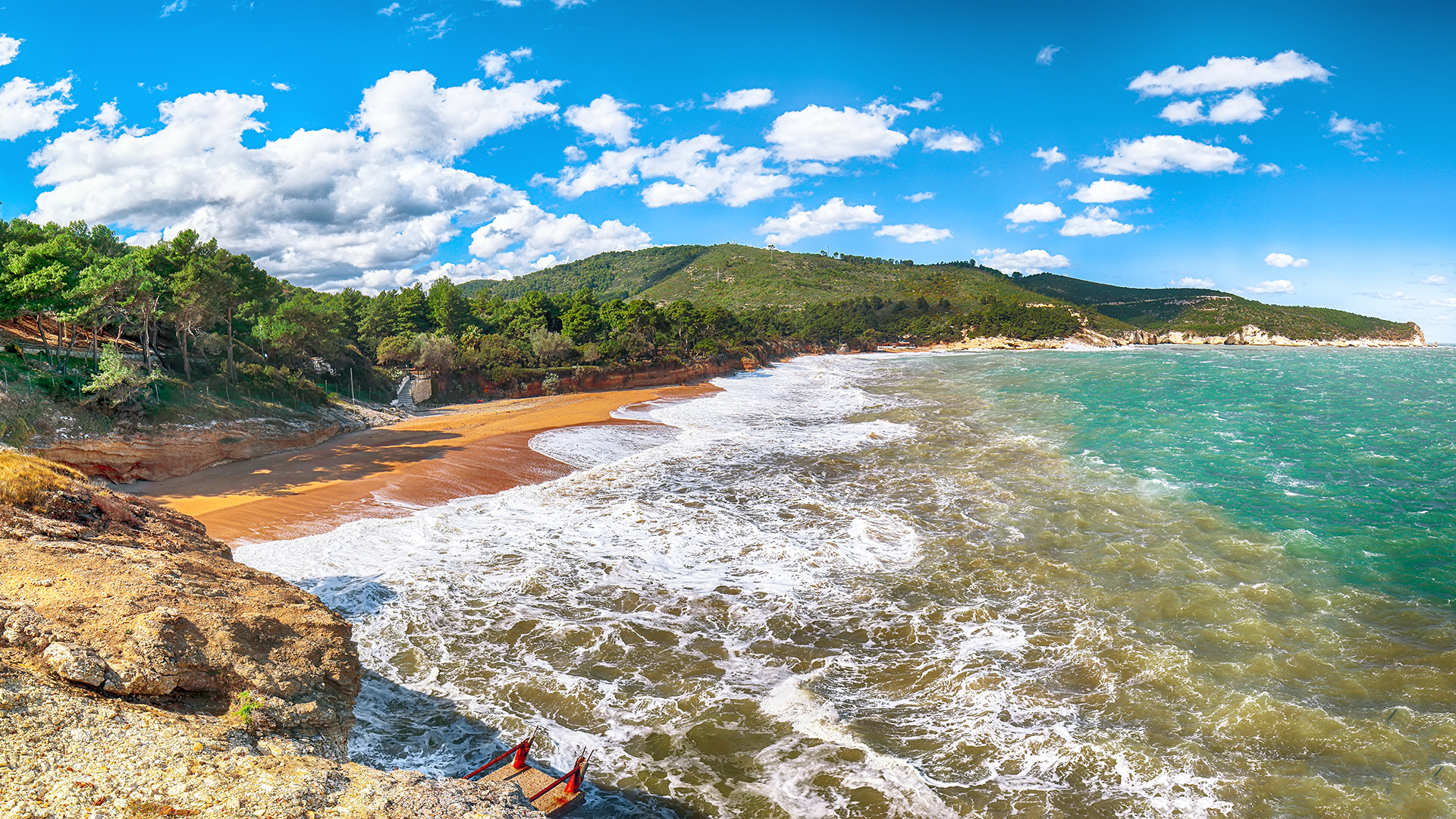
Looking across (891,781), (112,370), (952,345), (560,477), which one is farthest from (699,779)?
(952,345)

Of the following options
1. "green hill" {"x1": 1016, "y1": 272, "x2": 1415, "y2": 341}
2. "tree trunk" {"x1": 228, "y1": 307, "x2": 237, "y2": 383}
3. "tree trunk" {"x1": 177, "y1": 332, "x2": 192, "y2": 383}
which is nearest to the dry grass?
"tree trunk" {"x1": 177, "y1": 332, "x2": 192, "y2": 383}

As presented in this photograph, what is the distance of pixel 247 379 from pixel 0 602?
27386 millimetres

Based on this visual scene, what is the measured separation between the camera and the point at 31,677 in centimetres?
387

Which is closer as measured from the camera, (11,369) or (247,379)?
(11,369)

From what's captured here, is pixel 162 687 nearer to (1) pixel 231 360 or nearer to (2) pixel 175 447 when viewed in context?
(2) pixel 175 447

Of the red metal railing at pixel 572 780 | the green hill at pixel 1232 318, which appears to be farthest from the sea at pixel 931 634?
the green hill at pixel 1232 318

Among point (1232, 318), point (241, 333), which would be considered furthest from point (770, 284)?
point (241, 333)

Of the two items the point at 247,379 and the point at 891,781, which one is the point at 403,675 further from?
the point at 247,379

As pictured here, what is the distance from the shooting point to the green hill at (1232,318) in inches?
5325

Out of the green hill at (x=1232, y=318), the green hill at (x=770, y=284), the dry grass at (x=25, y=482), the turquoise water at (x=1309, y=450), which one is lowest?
the turquoise water at (x=1309, y=450)

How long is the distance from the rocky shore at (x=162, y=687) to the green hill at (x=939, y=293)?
5245 inches

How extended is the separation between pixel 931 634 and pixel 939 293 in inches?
6331

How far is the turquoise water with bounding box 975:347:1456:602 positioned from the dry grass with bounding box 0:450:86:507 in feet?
68.6

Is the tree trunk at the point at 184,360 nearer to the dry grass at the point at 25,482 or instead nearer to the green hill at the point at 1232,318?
the dry grass at the point at 25,482
